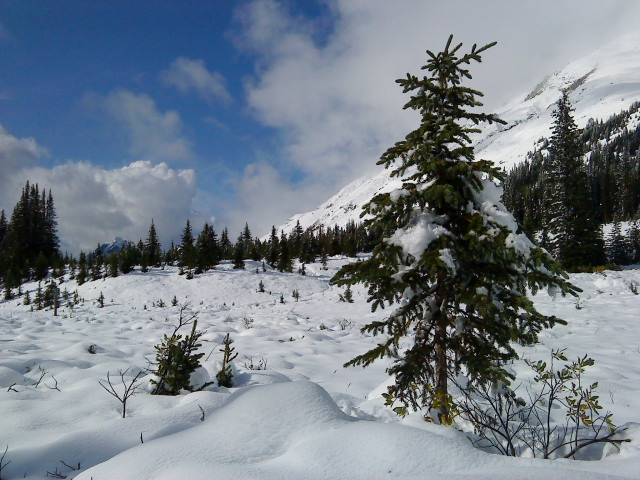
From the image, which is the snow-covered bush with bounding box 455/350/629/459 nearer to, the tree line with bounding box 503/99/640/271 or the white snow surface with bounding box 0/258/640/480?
the white snow surface with bounding box 0/258/640/480

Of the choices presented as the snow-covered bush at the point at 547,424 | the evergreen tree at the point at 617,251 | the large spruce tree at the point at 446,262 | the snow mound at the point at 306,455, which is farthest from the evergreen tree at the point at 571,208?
the snow mound at the point at 306,455

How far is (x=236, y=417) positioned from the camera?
2736mm

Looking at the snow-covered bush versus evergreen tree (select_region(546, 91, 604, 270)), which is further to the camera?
evergreen tree (select_region(546, 91, 604, 270))

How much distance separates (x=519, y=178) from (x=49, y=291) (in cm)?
13252

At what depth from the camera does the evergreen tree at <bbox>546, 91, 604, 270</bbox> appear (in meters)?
22.3

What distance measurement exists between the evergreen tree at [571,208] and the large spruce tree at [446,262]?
24.3 meters

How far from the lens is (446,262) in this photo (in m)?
2.88

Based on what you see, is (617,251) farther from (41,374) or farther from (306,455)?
(41,374)

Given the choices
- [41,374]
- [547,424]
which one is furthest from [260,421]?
[41,374]

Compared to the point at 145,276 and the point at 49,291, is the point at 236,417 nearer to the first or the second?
the point at 49,291

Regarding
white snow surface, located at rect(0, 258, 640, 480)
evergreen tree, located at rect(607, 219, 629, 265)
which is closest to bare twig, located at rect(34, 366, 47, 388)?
white snow surface, located at rect(0, 258, 640, 480)

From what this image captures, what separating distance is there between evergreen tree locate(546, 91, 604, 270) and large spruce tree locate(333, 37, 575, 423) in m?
24.3

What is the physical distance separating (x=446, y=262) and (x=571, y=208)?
2620 centimetres

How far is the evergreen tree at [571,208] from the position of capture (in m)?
22.3
